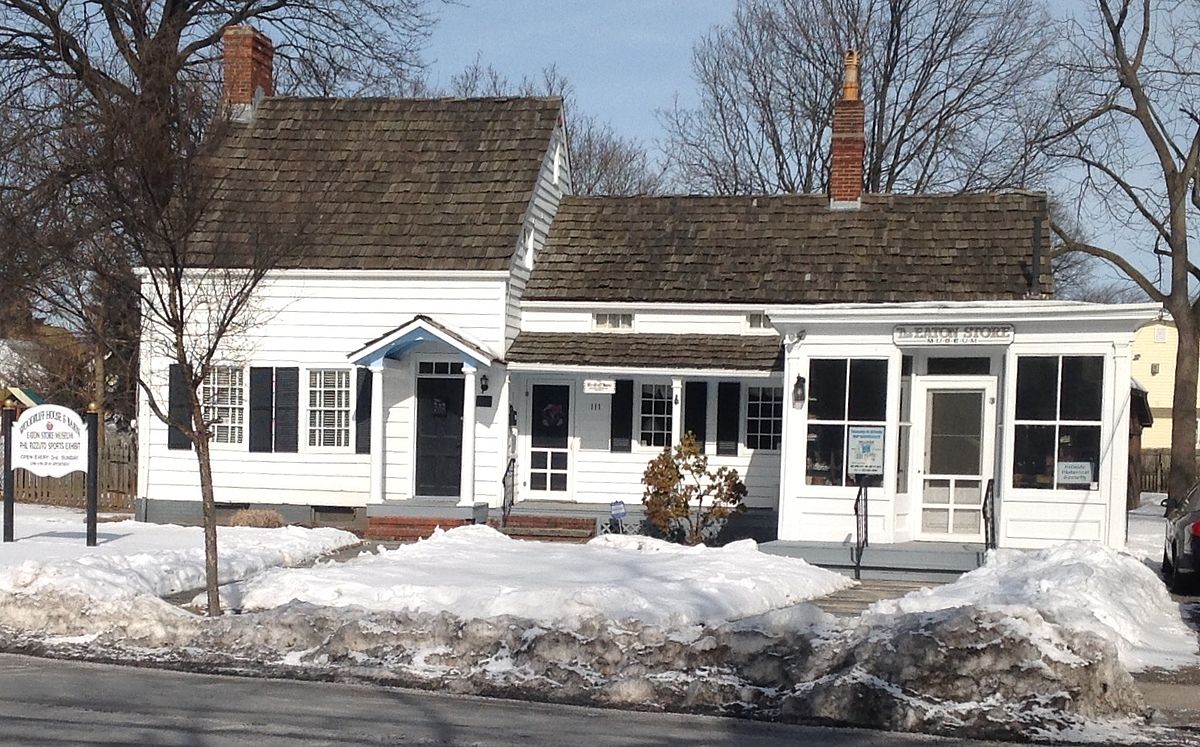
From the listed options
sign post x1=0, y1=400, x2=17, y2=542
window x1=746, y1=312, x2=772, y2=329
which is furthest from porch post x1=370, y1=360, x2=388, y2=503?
window x1=746, y1=312, x2=772, y2=329

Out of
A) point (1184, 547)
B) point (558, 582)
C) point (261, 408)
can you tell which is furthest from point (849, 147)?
point (558, 582)

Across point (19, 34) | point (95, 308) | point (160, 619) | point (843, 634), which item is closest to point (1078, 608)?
point (843, 634)

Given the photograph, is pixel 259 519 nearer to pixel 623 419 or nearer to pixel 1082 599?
pixel 623 419

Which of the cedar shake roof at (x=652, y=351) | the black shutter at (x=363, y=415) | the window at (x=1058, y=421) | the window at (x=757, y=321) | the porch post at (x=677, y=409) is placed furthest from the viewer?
the black shutter at (x=363, y=415)

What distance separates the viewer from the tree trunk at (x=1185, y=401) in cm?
2980

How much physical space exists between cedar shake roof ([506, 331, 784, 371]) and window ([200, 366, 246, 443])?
4.68 m

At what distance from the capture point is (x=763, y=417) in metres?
21.3

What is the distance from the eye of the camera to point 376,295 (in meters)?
21.5

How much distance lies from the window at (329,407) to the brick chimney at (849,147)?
29.7ft

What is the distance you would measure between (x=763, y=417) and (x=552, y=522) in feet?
12.6

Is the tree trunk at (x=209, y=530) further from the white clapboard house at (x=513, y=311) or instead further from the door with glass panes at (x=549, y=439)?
the door with glass panes at (x=549, y=439)

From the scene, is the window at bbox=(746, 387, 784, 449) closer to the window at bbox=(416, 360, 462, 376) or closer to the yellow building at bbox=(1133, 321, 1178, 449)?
the window at bbox=(416, 360, 462, 376)

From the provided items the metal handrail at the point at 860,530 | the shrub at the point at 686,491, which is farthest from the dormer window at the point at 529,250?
the metal handrail at the point at 860,530

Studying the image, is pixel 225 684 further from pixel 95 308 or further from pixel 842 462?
pixel 842 462
